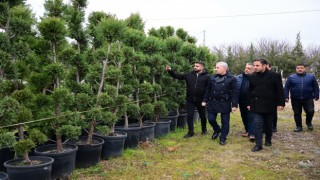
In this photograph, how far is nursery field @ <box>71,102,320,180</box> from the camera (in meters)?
4.84

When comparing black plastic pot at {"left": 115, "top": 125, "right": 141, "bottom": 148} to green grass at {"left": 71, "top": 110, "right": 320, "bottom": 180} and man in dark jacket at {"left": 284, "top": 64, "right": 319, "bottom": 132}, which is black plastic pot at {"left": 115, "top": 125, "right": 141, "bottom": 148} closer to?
green grass at {"left": 71, "top": 110, "right": 320, "bottom": 180}

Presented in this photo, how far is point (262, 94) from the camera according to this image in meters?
6.12

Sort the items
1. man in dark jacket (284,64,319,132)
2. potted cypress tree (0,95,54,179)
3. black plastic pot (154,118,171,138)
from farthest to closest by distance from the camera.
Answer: man in dark jacket (284,64,319,132)
black plastic pot (154,118,171,138)
potted cypress tree (0,95,54,179)

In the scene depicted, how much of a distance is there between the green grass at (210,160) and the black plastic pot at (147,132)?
6.2 inches

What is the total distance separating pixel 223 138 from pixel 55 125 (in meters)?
3.64

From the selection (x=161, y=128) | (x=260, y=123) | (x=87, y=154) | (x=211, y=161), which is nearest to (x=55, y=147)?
(x=87, y=154)

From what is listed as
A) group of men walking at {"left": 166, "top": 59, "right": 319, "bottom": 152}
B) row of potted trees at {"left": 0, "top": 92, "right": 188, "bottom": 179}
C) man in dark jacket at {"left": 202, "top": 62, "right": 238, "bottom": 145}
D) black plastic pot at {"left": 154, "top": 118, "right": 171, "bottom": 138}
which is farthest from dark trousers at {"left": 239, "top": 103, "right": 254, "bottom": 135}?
row of potted trees at {"left": 0, "top": 92, "right": 188, "bottom": 179}

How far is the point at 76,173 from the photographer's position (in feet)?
15.7

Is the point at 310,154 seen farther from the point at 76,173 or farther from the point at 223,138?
the point at 76,173

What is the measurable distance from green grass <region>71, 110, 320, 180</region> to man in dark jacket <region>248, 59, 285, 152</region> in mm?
600

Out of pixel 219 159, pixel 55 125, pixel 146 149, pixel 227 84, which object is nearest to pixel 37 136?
pixel 55 125

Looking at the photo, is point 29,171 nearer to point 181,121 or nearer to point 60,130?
point 60,130

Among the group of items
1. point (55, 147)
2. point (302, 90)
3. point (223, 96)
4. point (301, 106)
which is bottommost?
point (55, 147)

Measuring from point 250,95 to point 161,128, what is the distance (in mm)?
2228
